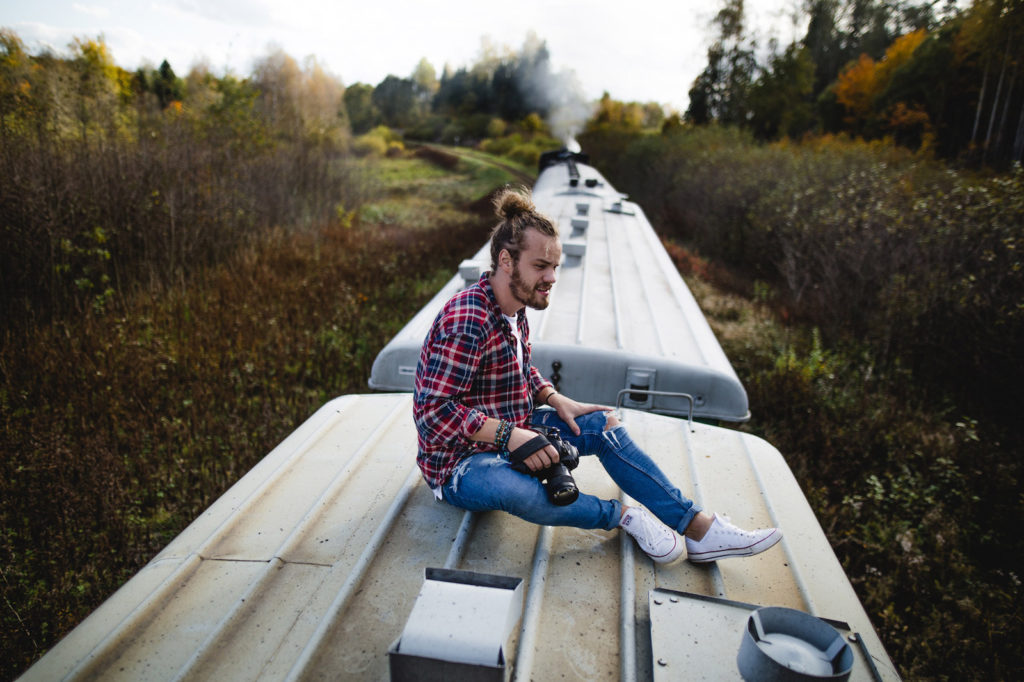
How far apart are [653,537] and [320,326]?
5.54 metres

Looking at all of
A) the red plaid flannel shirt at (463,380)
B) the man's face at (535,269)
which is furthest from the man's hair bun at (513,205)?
the red plaid flannel shirt at (463,380)

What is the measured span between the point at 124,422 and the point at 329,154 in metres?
12.4

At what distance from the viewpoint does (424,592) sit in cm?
148

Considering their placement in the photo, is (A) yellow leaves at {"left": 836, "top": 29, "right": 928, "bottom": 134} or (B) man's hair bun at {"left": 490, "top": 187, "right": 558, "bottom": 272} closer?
(B) man's hair bun at {"left": 490, "top": 187, "right": 558, "bottom": 272}

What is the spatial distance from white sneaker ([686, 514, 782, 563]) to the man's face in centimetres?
111

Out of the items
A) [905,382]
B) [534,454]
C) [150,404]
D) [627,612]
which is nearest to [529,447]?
[534,454]

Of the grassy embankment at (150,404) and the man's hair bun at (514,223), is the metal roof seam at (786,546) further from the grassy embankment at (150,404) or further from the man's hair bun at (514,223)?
the grassy embankment at (150,404)

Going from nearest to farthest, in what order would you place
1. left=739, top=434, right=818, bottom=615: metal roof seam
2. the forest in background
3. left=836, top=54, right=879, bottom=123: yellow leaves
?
left=739, top=434, right=818, bottom=615: metal roof seam, the forest in background, left=836, top=54, right=879, bottom=123: yellow leaves

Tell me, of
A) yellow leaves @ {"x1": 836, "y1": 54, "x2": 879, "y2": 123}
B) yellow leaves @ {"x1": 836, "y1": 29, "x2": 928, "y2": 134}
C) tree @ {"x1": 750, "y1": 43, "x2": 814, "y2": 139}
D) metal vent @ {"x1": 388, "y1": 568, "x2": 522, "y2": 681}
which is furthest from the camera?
yellow leaves @ {"x1": 836, "y1": 54, "x2": 879, "y2": 123}

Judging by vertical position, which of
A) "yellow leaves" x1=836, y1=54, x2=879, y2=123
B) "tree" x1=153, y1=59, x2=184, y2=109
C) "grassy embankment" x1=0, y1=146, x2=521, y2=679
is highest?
"yellow leaves" x1=836, y1=54, x2=879, y2=123

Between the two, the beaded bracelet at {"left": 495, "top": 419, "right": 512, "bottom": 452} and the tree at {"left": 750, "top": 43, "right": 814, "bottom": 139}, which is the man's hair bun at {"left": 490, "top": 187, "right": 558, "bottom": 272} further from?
the tree at {"left": 750, "top": 43, "right": 814, "bottom": 139}

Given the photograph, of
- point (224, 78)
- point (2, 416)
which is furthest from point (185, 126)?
point (2, 416)

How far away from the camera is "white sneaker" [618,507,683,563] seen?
2125 millimetres

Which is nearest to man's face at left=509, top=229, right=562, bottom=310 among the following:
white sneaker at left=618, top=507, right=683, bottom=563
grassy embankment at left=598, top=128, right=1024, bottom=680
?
white sneaker at left=618, top=507, right=683, bottom=563
